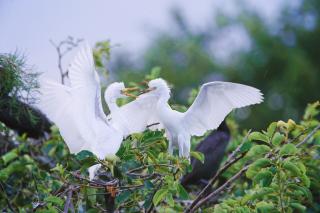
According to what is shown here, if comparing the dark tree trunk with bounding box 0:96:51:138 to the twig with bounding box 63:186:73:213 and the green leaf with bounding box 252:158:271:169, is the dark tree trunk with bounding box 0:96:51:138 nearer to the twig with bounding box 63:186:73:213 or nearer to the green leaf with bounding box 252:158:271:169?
the twig with bounding box 63:186:73:213

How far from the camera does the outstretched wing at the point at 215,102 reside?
11.6 ft

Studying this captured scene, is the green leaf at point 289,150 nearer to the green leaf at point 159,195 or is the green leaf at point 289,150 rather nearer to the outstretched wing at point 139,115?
the green leaf at point 159,195

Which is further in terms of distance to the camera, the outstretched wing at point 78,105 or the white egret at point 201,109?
the white egret at point 201,109

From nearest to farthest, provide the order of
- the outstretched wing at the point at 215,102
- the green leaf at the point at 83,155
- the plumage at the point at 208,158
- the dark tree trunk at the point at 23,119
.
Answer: the green leaf at the point at 83,155 → the outstretched wing at the point at 215,102 → the dark tree trunk at the point at 23,119 → the plumage at the point at 208,158

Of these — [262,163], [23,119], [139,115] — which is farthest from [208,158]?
[262,163]

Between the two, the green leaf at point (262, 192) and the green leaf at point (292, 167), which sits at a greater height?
the green leaf at point (292, 167)

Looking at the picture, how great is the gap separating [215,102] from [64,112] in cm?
79

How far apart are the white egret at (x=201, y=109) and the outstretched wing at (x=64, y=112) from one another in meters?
0.50

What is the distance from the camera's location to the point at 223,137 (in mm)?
5961

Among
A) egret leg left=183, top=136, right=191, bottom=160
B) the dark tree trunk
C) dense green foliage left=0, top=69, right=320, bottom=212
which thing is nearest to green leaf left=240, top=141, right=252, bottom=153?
dense green foliage left=0, top=69, right=320, bottom=212

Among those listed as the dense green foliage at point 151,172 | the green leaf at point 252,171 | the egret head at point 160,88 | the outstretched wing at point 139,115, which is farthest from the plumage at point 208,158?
the green leaf at point 252,171

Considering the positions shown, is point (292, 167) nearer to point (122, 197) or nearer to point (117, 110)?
point (122, 197)

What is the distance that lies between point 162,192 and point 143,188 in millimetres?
322

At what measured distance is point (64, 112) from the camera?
339 centimetres
